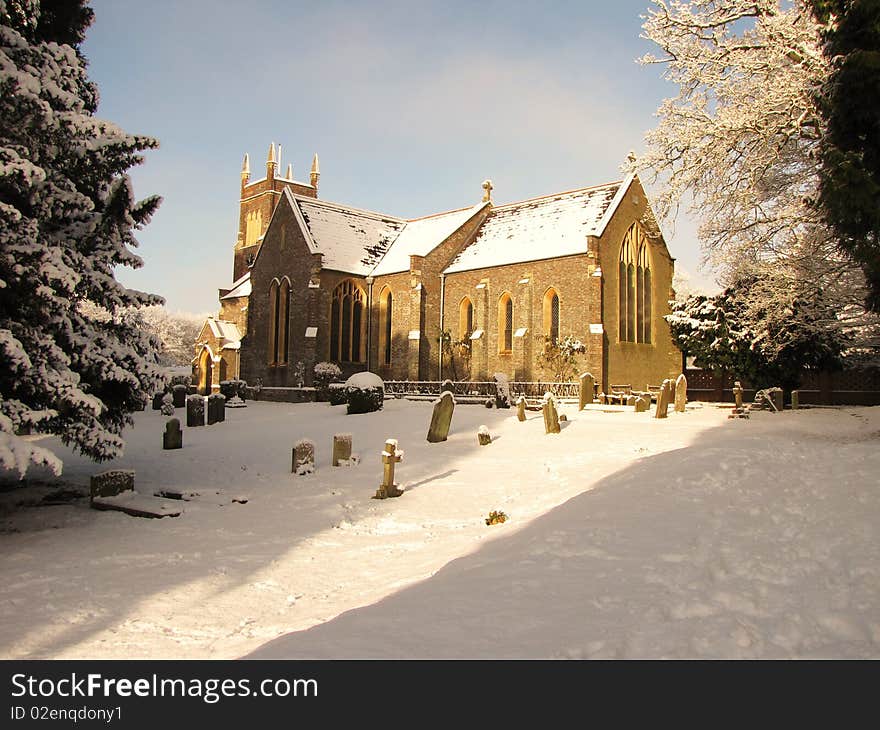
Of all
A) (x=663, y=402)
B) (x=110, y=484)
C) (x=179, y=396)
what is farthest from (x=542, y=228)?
(x=110, y=484)

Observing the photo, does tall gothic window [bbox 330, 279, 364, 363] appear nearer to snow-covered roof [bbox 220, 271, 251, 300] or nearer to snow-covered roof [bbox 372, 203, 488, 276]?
snow-covered roof [bbox 372, 203, 488, 276]

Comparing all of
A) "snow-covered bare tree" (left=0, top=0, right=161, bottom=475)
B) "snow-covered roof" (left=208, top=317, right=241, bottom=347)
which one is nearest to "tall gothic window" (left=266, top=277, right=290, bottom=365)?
"snow-covered roof" (left=208, top=317, right=241, bottom=347)

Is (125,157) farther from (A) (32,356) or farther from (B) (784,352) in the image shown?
(B) (784,352)

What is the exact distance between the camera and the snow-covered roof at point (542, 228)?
3130cm

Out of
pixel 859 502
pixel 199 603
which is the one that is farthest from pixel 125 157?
pixel 859 502

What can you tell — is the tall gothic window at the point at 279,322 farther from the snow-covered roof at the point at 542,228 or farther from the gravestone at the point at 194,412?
the gravestone at the point at 194,412

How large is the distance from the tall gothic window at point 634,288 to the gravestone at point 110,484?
25121 millimetres

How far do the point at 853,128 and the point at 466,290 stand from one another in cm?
2410

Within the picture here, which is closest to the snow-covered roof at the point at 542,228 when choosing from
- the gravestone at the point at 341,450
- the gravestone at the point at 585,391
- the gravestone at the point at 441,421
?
the gravestone at the point at 585,391

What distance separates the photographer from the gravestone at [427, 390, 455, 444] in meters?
17.1

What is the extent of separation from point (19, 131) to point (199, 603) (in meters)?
6.65

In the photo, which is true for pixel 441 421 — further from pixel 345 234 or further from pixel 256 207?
pixel 256 207

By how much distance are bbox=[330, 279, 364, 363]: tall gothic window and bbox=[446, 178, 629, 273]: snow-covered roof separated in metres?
6.22

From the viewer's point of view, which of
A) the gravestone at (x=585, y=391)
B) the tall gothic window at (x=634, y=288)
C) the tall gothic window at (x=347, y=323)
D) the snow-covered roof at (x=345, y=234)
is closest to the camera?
the gravestone at (x=585, y=391)
